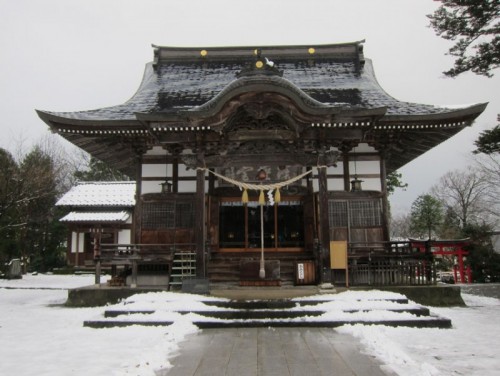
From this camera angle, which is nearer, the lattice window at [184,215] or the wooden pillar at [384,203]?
the wooden pillar at [384,203]

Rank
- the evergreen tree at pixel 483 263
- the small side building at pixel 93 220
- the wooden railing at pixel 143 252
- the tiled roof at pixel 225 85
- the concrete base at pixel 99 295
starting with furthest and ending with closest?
the small side building at pixel 93 220
the evergreen tree at pixel 483 263
the tiled roof at pixel 225 85
the wooden railing at pixel 143 252
the concrete base at pixel 99 295

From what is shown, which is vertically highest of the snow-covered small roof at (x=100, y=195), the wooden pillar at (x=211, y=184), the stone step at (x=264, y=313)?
the snow-covered small roof at (x=100, y=195)

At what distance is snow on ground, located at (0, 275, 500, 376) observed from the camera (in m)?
5.63

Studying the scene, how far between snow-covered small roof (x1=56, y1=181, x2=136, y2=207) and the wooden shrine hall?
15.7 metres

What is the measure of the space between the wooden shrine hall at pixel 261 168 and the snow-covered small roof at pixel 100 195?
51.4 ft

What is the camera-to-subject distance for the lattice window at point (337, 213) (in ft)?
43.0

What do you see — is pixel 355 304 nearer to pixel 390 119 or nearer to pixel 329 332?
pixel 329 332

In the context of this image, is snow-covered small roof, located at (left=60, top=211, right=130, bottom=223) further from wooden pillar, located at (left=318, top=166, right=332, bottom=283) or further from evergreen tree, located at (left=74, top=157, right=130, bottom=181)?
wooden pillar, located at (left=318, top=166, right=332, bottom=283)

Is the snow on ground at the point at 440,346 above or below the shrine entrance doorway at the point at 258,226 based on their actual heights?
below

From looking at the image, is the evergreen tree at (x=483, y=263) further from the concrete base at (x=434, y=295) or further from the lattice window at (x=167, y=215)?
the lattice window at (x=167, y=215)

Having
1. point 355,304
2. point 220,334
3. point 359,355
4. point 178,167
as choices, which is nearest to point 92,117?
point 178,167

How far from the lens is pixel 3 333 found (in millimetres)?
8359

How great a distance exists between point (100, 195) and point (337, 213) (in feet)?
76.0

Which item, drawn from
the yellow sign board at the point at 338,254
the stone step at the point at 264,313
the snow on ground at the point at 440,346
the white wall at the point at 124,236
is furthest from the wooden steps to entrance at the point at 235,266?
the white wall at the point at 124,236
